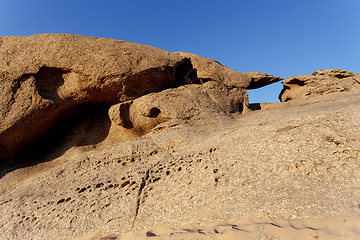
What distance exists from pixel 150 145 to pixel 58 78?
126 inches

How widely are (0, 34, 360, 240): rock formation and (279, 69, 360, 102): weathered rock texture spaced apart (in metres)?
0.07

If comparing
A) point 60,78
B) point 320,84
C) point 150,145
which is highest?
point 320,84

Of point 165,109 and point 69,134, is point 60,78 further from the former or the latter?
point 165,109

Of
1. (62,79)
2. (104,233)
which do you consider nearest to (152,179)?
(104,233)

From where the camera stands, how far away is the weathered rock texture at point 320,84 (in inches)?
316

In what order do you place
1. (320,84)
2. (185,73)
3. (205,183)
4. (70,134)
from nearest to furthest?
(205,183) < (70,134) < (185,73) < (320,84)

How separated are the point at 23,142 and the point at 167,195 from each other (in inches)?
177

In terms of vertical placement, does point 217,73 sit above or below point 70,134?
above

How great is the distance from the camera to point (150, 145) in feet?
15.4

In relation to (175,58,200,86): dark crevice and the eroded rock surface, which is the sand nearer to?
the eroded rock surface

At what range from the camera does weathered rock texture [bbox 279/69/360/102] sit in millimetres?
8031

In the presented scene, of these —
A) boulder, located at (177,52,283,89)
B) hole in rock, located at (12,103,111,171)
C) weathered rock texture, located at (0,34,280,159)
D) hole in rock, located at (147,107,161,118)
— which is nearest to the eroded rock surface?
hole in rock, located at (147,107,161,118)

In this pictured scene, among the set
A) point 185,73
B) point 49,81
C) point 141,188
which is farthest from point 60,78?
point 141,188

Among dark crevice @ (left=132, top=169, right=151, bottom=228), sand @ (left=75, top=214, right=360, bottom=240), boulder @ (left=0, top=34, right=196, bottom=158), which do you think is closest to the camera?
sand @ (left=75, top=214, right=360, bottom=240)
